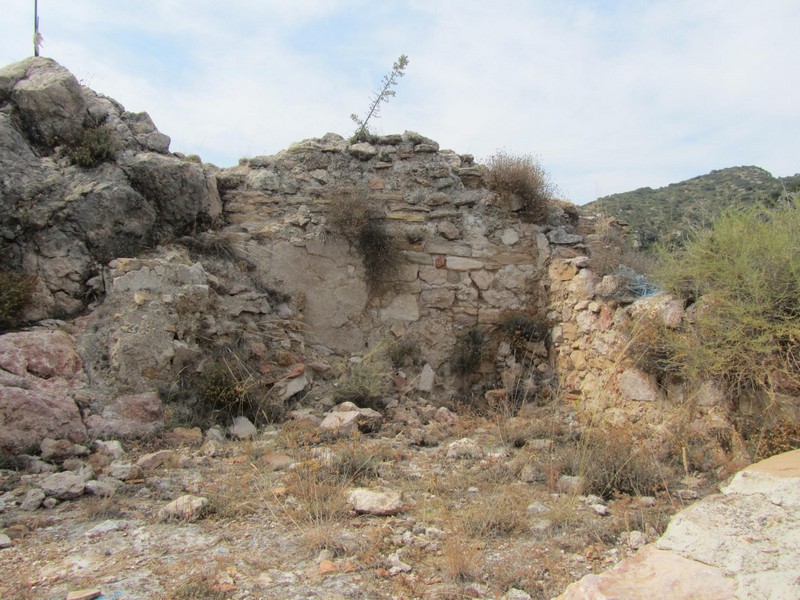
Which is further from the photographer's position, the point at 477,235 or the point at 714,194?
the point at 714,194

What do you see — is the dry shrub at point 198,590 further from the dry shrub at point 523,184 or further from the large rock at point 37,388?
the dry shrub at point 523,184

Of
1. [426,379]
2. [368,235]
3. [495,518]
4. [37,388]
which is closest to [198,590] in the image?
[495,518]

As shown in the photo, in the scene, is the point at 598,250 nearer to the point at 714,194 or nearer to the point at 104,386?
the point at 104,386

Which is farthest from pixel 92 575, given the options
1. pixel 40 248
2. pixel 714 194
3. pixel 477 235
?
pixel 714 194

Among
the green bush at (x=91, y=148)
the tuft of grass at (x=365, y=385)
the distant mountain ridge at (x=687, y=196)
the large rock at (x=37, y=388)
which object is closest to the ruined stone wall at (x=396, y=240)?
the tuft of grass at (x=365, y=385)

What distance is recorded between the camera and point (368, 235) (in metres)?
6.63

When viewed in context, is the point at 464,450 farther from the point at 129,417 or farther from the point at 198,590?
the point at 129,417

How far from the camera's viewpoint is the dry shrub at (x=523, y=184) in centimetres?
691

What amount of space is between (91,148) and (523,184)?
4510 mm

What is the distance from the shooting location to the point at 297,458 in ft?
14.1

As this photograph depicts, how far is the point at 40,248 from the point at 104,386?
1570 mm

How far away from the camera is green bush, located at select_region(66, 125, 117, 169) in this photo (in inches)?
235

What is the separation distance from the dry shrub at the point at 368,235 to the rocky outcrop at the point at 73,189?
1.36 m

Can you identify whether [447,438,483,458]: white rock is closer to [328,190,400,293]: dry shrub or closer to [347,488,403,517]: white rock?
[347,488,403,517]: white rock
